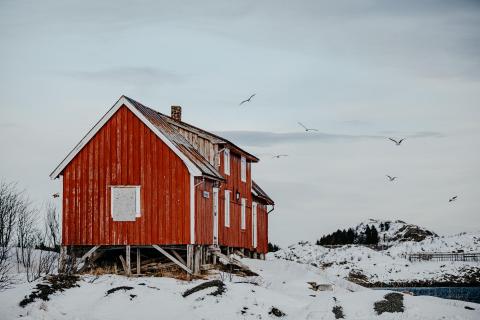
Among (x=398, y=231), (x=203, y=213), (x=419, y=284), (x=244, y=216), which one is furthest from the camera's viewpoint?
(x=398, y=231)

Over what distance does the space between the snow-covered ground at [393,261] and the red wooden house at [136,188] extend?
2258 cm

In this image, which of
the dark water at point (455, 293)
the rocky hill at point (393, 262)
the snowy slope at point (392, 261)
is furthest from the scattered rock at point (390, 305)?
the snowy slope at point (392, 261)

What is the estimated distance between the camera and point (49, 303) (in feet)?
80.9

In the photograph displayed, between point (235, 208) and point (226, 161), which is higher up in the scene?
point (226, 161)

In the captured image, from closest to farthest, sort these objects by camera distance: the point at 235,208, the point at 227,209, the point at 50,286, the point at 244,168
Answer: the point at 50,286, the point at 227,209, the point at 235,208, the point at 244,168

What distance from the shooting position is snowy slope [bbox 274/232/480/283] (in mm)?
54219

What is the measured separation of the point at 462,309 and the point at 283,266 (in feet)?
61.4

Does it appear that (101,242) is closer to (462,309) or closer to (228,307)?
(228,307)

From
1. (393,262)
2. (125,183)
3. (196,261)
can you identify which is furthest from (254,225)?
(393,262)

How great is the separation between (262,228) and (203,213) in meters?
13.8

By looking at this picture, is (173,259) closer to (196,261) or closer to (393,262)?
(196,261)

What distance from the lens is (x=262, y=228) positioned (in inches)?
1896

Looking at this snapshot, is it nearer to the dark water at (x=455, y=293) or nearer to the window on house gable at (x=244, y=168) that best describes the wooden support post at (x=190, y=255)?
the window on house gable at (x=244, y=168)

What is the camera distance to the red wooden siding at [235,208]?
38.4 meters
